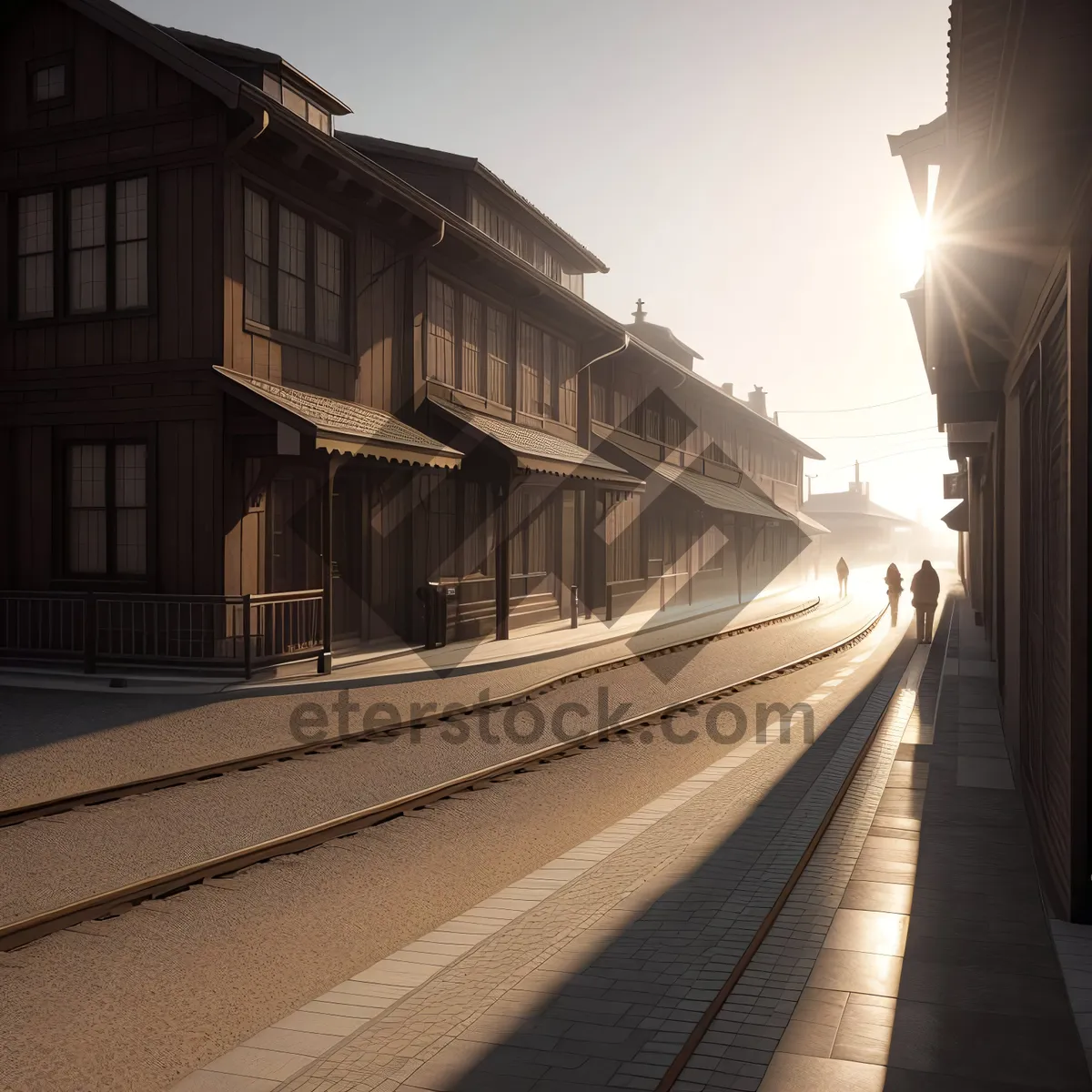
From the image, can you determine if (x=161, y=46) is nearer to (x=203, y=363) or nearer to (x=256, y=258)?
(x=256, y=258)

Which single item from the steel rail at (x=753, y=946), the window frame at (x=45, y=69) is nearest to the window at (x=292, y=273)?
the window frame at (x=45, y=69)

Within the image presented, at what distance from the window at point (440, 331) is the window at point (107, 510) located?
616 cm

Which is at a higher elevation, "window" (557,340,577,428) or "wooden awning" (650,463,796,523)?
"window" (557,340,577,428)

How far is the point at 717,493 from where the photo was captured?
37.7 m

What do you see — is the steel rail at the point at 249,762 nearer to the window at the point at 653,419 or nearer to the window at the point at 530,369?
the window at the point at 530,369

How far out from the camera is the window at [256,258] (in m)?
15.5

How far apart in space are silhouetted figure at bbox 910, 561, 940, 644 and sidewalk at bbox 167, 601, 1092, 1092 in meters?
15.0

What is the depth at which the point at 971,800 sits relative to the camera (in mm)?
8289

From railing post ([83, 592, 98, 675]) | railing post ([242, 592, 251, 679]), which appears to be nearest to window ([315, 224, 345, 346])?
railing post ([242, 592, 251, 679])

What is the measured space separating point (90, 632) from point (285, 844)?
8.77 metres

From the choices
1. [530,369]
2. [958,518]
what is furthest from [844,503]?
[530,369]

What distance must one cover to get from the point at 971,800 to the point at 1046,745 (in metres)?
1.79

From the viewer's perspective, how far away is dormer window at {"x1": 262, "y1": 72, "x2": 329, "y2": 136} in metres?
18.3

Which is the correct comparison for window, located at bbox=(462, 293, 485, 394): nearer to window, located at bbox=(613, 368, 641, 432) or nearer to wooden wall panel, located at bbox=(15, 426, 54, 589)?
wooden wall panel, located at bbox=(15, 426, 54, 589)
